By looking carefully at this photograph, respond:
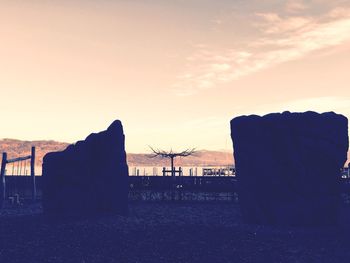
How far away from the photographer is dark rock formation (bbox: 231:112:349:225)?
52.3ft

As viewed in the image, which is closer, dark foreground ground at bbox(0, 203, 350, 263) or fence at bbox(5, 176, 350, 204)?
dark foreground ground at bbox(0, 203, 350, 263)

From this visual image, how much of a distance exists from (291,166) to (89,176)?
895cm

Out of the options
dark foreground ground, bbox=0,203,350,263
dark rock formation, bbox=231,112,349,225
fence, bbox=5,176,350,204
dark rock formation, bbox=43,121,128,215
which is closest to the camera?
dark foreground ground, bbox=0,203,350,263

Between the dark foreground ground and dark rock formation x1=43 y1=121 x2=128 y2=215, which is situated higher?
dark rock formation x1=43 y1=121 x2=128 y2=215

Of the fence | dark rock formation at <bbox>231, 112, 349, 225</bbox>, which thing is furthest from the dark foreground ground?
the fence

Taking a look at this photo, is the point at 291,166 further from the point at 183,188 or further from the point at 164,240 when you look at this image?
the point at 183,188

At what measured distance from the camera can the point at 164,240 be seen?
42.2 ft

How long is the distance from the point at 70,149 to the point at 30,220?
11.7ft

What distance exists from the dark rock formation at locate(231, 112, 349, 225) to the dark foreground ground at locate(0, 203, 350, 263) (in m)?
0.94

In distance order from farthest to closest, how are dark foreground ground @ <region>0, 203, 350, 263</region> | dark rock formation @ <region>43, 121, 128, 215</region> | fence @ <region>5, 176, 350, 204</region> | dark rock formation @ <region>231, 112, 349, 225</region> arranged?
fence @ <region>5, 176, 350, 204</region>
dark rock formation @ <region>43, 121, 128, 215</region>
dark rock formation @ <region>231, 112, 349, 225</region>
dark foreground ground @ <region>0, 203, 350, 263</region>

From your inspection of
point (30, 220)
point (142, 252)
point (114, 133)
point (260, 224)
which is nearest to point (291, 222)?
point (260, 224)

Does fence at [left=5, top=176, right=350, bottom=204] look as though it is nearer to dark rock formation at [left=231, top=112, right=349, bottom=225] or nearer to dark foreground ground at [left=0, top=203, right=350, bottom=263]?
dark foreground ground at [left=0, top=203, right=350, bottom=263]

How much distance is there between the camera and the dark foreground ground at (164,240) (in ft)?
36.1

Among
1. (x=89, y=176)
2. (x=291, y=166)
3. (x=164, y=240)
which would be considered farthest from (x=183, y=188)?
(x=164, y=240)
